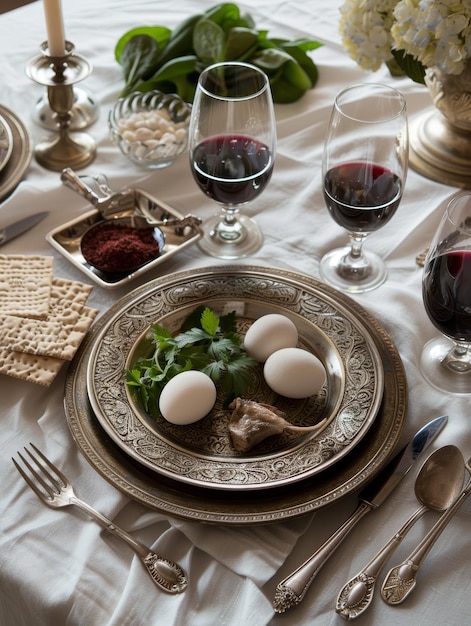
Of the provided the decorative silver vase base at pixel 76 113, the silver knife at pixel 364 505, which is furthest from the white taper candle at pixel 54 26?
the silver knife at pixel 364 505

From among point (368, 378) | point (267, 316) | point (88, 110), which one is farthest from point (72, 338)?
point (88, 110)

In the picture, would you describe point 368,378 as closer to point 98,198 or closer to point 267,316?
point 267,316

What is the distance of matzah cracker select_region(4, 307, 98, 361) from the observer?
919mm

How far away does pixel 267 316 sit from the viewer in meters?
0.92

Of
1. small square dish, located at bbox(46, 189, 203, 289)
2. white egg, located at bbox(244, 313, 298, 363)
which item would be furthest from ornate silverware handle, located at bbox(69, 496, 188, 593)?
small square dish, located at bbox(46, 189, 203, 289)

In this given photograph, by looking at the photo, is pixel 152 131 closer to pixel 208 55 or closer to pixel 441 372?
pixel 208 55

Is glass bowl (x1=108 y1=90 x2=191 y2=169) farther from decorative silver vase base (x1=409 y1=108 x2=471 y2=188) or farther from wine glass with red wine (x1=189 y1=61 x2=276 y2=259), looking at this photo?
decorative silver vase base (x1=409 y1=108 x2=471 y2=188)

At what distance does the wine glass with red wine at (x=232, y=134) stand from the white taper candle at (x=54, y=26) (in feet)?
1.03

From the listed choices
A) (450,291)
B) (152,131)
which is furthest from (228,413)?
(152,131)

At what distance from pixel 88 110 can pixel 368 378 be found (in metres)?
0.74

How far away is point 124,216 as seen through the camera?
1.15m

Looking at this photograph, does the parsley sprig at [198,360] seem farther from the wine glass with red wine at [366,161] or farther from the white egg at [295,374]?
the wine glass with red wine at [366,161]

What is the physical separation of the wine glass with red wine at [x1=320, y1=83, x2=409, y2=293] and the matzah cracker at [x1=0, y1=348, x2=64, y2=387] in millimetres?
417

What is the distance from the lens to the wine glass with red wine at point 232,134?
1011 mm
